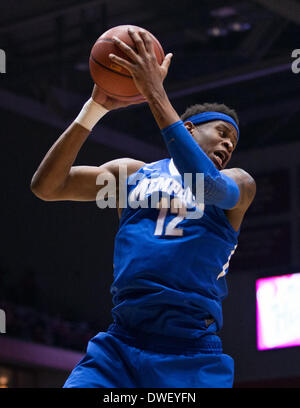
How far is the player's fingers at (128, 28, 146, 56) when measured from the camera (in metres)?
2.91

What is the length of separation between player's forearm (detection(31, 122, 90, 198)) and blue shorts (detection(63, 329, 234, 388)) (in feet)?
2.28

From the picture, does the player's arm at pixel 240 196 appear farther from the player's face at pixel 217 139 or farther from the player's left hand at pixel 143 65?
the player's left hand at pixel 143 65

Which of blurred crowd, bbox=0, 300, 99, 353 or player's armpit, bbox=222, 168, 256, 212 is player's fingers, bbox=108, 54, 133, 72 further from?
blurred crowd, bbox=0, 300, 99, 353

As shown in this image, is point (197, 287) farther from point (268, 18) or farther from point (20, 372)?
point (20, 372)

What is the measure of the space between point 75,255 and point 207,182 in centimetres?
1187

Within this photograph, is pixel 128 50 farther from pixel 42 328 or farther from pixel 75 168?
pixel 42 328

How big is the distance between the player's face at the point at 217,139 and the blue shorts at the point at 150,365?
0.78 meters

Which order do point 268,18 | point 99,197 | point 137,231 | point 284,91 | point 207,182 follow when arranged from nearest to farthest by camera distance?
point 207,182, point 137,231, point 99,197, point 268,18, point 284,91

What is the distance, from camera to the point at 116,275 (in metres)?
2.98

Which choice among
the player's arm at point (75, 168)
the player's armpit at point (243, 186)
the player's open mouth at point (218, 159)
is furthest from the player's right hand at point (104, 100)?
the player's armpit at point (243, 186)

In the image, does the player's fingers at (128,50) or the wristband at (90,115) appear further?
the wristband at (90,115)

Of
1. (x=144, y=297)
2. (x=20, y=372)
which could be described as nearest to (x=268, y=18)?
(x=20, y=372)

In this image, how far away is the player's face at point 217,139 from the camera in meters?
3.22
